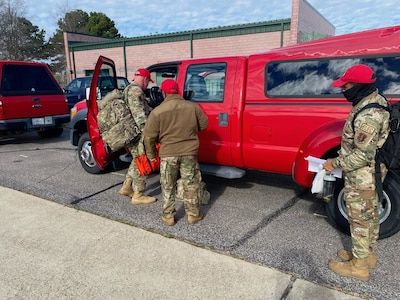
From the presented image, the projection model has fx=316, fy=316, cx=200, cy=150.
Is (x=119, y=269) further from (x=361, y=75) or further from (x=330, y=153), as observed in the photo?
(x=361, y=75)

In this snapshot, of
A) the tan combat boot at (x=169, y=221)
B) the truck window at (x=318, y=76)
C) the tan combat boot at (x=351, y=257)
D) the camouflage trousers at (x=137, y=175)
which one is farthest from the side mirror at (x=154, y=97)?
the tan combat boot at (x=351, y=257)

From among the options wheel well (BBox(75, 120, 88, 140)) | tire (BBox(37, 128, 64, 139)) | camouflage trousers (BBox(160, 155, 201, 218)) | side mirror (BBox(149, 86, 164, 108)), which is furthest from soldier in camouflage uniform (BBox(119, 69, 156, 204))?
tire (BBox(37, 128, 64, 139))

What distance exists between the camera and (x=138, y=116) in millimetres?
4098

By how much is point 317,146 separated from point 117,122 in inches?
98.8

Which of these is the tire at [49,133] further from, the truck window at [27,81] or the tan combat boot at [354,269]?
the tan combat boot at [354,269]

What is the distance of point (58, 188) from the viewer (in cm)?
494

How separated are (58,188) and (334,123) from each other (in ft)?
13.4

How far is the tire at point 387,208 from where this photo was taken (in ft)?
9.99

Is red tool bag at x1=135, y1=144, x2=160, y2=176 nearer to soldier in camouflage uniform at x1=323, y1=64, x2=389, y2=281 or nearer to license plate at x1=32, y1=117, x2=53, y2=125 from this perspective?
soldier in camouflage uniform at x1=323, y1=64, x2=389, y2=281

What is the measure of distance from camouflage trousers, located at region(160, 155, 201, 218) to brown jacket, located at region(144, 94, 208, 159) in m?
0.09

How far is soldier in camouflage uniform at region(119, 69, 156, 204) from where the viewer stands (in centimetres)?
410

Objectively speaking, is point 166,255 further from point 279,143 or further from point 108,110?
point 108,110

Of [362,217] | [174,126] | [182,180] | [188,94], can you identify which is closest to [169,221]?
[182,180]

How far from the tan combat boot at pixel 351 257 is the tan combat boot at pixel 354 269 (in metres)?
0.14
